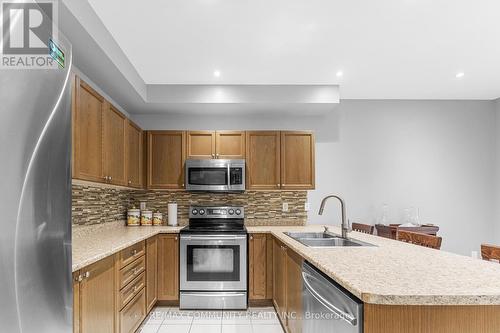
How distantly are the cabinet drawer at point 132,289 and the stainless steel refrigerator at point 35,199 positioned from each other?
1400mm

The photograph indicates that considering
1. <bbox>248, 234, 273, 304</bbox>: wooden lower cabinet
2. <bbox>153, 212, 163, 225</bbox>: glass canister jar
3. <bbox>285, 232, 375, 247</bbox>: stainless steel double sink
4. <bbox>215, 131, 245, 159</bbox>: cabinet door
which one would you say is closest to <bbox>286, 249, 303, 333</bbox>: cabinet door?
<bbox>285, 232, 375, 247</bbox>: stainless steel double sink

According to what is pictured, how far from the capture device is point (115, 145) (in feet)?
10.5

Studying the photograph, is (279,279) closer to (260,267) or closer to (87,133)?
(260,267)

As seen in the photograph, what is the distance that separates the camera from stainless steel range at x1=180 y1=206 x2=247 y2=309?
3.74 metres

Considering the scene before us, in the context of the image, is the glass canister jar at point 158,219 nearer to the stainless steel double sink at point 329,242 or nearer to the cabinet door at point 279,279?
the cabinet door at point 279,279

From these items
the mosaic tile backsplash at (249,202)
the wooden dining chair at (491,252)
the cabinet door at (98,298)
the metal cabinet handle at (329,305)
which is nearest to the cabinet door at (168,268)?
the mosaic tile backsplash at (249,202)

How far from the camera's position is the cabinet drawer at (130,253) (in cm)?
260

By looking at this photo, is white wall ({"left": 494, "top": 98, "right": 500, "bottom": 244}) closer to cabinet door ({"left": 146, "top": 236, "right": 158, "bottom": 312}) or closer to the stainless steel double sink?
the stainless steel double sink

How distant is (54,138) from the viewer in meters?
1.18

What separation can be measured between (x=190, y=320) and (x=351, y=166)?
8.97 feet

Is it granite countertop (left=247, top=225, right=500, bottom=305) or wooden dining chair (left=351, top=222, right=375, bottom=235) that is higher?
granite countertop (left=247, top=225, right=500, bottom=305)

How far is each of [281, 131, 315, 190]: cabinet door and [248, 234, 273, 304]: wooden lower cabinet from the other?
0.75 meters

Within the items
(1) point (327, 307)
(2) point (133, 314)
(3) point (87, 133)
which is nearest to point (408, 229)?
(1) point (327, 307)

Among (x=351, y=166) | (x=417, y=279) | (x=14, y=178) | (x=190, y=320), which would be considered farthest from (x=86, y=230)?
(x=351, y=166)
